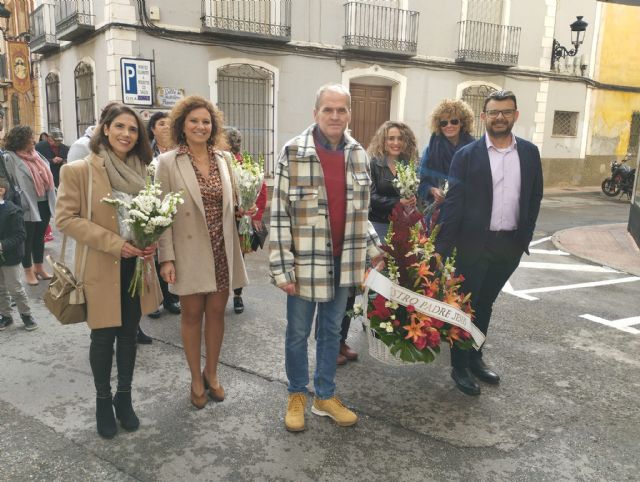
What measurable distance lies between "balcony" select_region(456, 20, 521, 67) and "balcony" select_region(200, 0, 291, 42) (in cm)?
542

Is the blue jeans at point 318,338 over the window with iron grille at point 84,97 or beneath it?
beneath

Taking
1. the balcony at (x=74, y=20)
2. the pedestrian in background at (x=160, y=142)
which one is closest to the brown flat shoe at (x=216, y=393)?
the pedestrian in background at (x=160, y=142)

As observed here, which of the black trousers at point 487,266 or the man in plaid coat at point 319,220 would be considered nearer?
the man in plaid coat at point 319,220

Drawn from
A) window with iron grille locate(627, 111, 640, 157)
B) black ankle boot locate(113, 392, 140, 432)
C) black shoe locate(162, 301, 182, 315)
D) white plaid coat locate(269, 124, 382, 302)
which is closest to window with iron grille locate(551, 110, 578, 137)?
window with iron grille locate(627, 111, 640, 157)

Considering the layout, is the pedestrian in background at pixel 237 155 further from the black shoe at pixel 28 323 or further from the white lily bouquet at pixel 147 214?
the black shoe at pixel 28 323

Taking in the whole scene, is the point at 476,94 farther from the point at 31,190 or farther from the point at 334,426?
the point at 334,426

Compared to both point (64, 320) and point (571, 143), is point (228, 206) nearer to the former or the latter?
point (64, 320)

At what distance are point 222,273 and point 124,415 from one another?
1007 mm

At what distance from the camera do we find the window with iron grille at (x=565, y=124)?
1819 cm

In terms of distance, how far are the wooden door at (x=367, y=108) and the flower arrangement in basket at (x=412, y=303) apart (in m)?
11.2

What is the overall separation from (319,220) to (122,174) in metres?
1.15

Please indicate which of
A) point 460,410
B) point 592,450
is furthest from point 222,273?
point 592,450

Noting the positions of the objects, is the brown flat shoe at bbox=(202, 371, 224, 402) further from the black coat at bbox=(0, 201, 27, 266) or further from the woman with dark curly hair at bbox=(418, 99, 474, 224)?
the black coat at bbox=(0, 201, 27, 266)

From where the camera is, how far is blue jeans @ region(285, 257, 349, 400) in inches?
123
